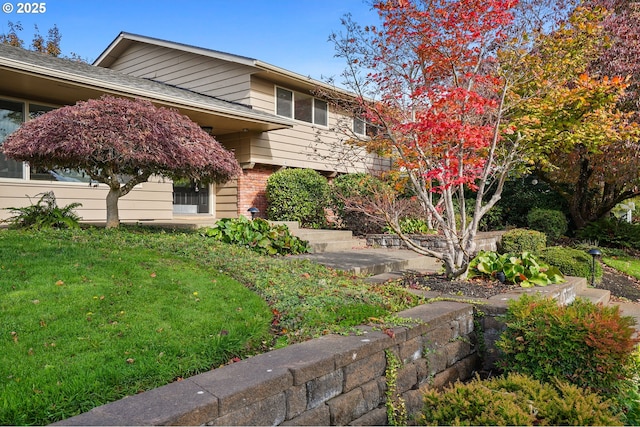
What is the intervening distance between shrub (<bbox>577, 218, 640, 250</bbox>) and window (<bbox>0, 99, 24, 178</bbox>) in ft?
44.5

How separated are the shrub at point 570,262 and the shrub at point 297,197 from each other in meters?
5.15

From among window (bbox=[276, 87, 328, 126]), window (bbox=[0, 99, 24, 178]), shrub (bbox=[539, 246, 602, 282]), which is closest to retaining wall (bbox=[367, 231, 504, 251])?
shrub (bbox=[539, 246, 602, 282])

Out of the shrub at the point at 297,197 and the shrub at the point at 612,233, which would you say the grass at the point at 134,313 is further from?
the shrub at the point at 612,233

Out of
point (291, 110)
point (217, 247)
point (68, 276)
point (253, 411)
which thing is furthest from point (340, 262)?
point (291, 110)

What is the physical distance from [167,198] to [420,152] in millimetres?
7073

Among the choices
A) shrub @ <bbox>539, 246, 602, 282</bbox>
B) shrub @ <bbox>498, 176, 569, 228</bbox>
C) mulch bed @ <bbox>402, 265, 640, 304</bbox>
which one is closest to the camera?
mulch bed @ <bbox>402, 265, 640, 304</bbox>

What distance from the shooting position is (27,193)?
804 cm

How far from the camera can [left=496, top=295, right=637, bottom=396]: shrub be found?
2893mm

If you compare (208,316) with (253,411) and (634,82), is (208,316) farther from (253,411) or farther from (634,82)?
(634,82)

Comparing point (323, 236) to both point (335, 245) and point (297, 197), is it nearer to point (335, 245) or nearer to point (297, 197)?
point (335, 245)

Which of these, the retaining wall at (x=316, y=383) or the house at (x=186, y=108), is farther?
the house at (x=186, y=108)

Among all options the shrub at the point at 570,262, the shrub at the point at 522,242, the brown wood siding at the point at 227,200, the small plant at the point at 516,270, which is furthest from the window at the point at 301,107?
the small plant at the point at 516,270

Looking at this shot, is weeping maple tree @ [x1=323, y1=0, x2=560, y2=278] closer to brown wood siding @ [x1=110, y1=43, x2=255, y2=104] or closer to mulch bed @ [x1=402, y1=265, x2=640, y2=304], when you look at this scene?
mulch bed @ [x1=402, y1=265, x2=640, y2=304]

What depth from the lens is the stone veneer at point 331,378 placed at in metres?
1.94
